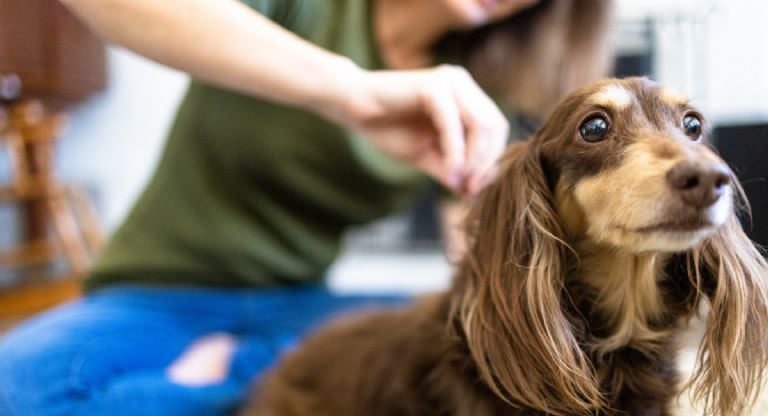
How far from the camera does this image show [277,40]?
0.83 meters

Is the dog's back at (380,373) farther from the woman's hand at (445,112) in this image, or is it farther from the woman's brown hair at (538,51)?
the woman's brown hair at (538,51)

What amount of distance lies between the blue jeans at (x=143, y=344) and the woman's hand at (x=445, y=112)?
0.54 metres

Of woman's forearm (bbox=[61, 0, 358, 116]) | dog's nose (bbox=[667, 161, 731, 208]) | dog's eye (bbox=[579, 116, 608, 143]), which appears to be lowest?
dog's nose (bbox=[667, 161, 731, 208])

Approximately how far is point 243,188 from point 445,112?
2.22 feet

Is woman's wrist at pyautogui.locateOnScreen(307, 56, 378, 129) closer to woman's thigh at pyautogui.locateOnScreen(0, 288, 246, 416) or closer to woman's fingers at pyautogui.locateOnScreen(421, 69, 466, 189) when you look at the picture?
woman's fingers at pyautogui.locateOnScreen(421, 69, 466, 189)

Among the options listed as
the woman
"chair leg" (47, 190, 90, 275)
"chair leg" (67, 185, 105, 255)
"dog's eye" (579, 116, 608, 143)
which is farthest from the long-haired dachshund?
"chair leg" (67, 185, 105, 255)

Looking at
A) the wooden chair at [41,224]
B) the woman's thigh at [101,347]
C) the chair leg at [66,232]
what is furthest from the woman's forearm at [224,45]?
the chair leg at [66,232]

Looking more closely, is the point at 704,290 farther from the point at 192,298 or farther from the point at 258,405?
the point at 192,298

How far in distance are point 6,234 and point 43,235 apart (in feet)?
0.47

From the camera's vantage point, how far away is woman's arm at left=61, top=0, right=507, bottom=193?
2.60 ft

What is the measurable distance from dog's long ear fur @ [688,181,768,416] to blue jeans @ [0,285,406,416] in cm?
75

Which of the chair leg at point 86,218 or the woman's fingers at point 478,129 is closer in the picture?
the woman's fingers at point 478,129

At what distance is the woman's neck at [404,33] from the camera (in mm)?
1237

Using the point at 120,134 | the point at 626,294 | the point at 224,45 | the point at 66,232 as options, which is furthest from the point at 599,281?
the point at 120,134
